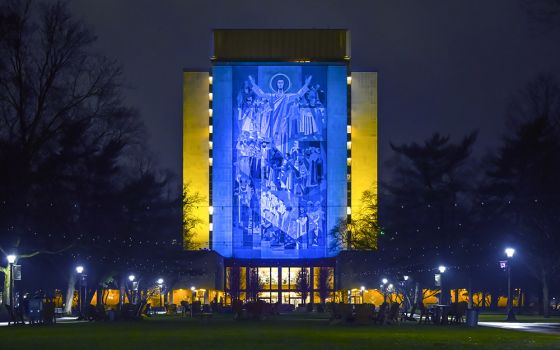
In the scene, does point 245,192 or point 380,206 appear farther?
point 245,192

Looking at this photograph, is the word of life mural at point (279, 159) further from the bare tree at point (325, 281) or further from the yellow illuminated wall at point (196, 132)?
the yellow illuminated wall at point (196, 132)

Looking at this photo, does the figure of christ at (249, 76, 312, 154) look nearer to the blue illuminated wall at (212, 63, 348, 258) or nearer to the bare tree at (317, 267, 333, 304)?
the blue illuminated wall at (212, 63, 348, 258)

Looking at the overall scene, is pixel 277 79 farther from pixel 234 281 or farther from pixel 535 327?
pixel 535 327

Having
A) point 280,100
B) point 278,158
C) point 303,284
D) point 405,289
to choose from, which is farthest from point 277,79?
point 405,289

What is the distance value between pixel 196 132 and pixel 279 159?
547 inches

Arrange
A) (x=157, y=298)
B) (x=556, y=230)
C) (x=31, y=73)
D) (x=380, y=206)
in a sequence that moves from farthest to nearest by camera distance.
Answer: (x=157, y=298)
(x=380, y=206)
(x=556, y=230)
(x=31, y=73)

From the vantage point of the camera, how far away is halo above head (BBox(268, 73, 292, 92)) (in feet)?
578

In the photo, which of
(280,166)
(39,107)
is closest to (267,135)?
(280,166)

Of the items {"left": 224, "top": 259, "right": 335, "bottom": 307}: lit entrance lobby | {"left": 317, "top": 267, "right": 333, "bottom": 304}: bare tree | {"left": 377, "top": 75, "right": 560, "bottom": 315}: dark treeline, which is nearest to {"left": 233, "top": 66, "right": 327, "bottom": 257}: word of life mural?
{"left": 224, "top": 259, "right": 335, "bottom": 307}: lit entrance lobby

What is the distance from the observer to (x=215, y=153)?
6988 inches

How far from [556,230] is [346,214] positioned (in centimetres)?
8992

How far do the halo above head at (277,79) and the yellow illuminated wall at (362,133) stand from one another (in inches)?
409

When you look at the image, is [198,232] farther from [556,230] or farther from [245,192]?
[556,230]

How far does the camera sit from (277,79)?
176625 millimetres
